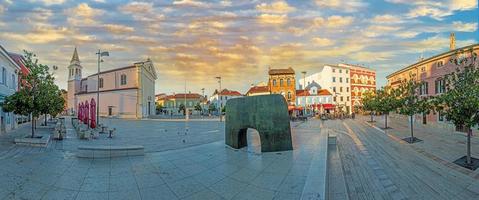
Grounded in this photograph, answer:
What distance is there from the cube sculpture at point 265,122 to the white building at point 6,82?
1891 centimetres

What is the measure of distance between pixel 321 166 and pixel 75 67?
88.8 metres

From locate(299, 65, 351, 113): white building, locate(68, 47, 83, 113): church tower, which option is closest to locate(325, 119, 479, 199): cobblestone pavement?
locate(299, 65, 351, 113): white building

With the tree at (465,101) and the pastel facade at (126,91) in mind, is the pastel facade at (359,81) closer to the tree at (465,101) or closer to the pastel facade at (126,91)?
the pastel facade at (126,91)

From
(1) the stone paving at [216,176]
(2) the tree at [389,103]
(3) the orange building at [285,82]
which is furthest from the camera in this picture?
(3) the orange building at [285,82]

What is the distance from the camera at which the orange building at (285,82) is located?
2608 inches

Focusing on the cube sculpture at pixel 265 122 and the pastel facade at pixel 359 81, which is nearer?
the cube sculpture at pixel 265 122

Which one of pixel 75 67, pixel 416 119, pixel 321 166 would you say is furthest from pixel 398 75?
pixel 75 67

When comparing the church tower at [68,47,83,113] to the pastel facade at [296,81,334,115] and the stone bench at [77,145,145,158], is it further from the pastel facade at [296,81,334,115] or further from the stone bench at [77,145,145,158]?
the stone bench at [77,145,145,158]

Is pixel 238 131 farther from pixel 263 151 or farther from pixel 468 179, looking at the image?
pixel 468 179

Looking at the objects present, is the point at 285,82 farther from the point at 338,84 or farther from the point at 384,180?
the point at 384,180

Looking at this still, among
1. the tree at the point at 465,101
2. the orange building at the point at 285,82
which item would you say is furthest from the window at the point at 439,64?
the orange building at the point at 285,82

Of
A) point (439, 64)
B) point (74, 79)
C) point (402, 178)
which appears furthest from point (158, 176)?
point (74, 79)

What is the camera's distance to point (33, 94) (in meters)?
16.5

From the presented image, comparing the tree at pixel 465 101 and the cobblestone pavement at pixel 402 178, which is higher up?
the tree at pixel 465 101
